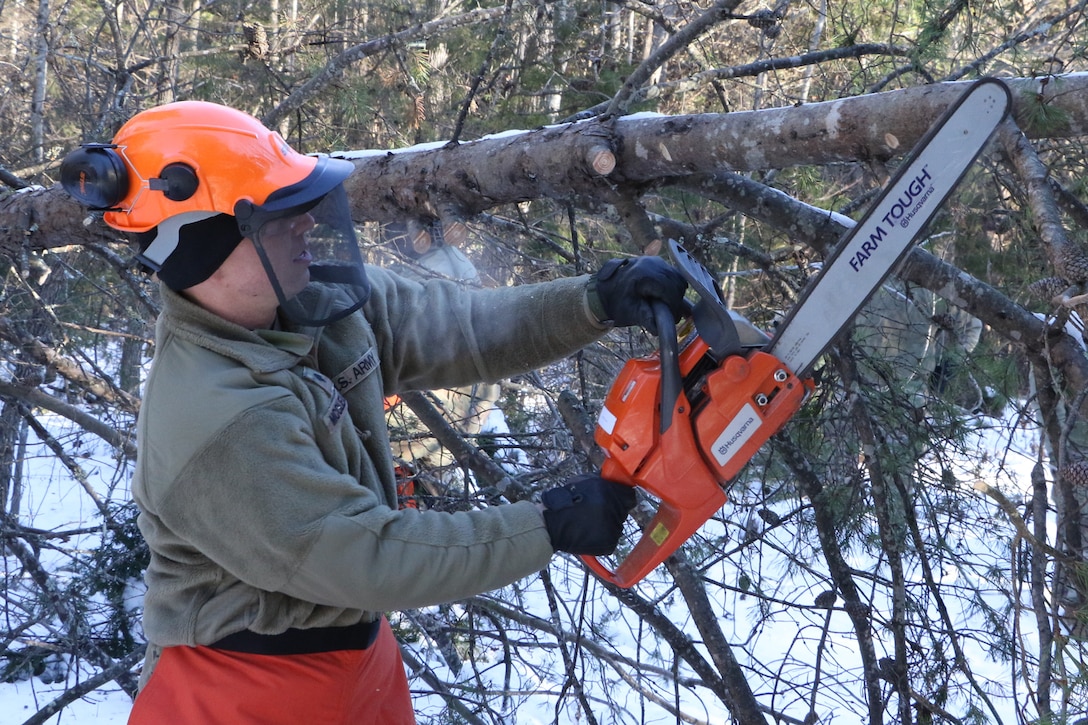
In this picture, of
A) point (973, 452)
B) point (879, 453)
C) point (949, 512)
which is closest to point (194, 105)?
point (879, 453)

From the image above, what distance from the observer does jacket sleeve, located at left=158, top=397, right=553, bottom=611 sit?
1430mm

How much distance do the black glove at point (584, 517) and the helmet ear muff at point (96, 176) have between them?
1.00m

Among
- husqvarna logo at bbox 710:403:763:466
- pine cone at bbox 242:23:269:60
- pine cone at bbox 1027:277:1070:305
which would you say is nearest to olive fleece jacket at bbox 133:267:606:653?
husqvarna logo at bbox 710:403:763:466

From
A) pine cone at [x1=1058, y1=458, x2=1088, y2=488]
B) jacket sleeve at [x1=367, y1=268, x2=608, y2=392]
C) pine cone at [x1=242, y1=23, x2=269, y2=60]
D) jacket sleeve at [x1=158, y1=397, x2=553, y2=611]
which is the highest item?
pine cone at [x1=242, y1=23, x2=269, y2=60]

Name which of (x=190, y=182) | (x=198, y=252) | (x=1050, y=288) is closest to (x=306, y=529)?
(x=198, y=252)

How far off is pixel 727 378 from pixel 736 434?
0.38 feet

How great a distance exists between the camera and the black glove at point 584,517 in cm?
158

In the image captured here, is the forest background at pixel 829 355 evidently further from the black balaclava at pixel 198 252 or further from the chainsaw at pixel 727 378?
the black balaclava at pixel 198 252

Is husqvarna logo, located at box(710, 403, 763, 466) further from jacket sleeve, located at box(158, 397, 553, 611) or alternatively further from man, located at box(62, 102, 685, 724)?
jacket sleeve, located at box(158, 397, 553, 611)

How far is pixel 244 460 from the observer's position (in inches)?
56.2

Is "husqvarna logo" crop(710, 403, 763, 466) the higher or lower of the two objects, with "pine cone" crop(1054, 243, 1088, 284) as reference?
lower

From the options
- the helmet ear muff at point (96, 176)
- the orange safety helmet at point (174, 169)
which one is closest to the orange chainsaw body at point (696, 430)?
the orange safety helmet at point (174, 169)

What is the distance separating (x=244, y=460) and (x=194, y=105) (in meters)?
0.76

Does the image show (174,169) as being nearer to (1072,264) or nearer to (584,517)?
(584,517)
